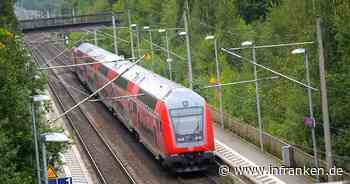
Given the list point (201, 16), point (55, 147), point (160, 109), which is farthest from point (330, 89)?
point (201, 16)

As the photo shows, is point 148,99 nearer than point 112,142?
Yes

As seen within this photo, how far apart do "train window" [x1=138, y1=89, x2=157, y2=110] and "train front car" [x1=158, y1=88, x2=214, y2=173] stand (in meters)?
1.54

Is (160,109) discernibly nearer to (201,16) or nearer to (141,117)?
(141,117)

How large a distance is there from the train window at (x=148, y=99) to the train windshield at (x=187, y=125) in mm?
2140

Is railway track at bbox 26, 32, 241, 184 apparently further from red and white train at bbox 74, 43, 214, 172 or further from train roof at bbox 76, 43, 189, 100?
train roof at bbox 76, 43, 189, 100

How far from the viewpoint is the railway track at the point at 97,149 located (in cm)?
3597

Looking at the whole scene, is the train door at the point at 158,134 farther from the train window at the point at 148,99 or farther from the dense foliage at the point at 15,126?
the dense foliage at the point at 15,126

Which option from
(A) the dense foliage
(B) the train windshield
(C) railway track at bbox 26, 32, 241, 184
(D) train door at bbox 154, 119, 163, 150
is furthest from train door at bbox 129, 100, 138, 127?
(A) the dense foliage

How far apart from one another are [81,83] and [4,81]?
148ft

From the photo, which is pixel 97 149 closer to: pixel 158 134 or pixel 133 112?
pixel 133 112

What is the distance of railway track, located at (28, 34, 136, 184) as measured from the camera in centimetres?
3597

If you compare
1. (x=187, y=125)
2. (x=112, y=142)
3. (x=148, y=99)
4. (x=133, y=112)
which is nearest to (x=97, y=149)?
(x=112, y=142)

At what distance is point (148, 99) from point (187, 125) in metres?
4.18

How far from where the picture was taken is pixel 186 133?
32750 millimetres
